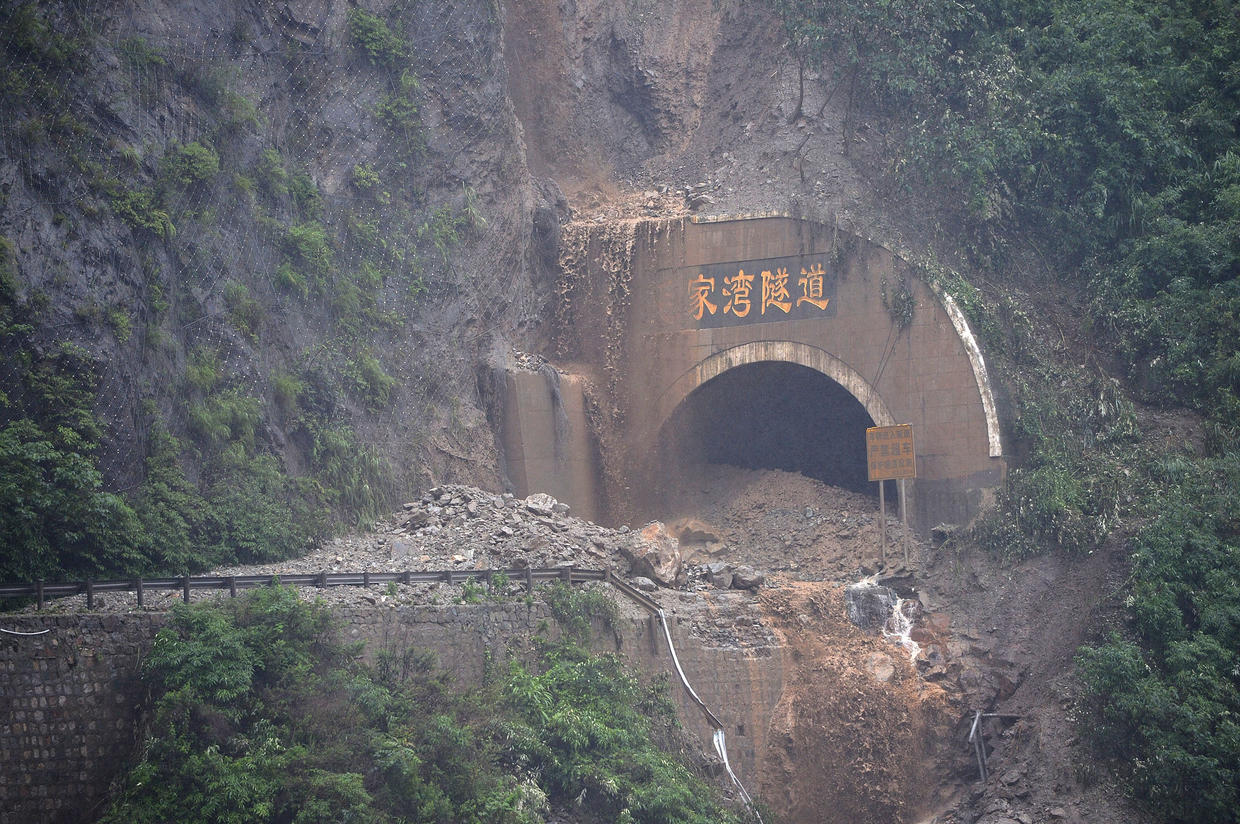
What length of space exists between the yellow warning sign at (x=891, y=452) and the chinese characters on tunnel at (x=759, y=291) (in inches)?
110

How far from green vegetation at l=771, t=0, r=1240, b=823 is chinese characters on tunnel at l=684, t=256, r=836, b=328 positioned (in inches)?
97.1

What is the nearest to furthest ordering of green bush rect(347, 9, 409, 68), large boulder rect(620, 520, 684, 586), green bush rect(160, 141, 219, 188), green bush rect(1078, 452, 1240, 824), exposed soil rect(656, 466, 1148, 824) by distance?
green bush rect(1078, 452, 1240, 824), exposed soil rect(656, 466, 1148, 824), green bush rect(160, 141, 219, 188), large boulder rect(620, 520, 684, 586), green bush rect(347, 9, 409, 68)

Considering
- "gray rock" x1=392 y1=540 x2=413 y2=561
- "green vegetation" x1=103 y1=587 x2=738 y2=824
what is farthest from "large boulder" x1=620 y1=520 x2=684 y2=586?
"gray rock" x1=392 y1=540 x2=413 y2=561

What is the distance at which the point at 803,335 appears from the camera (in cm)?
2119

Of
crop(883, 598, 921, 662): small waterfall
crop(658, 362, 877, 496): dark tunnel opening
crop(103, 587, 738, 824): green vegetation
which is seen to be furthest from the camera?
crop(658, 362, 877, 496): dark tunnel opening

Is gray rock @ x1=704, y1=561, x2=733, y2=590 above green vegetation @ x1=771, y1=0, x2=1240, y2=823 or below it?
below

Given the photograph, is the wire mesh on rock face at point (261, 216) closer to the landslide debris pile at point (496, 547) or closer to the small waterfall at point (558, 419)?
the landslide debris pile at point (496, 547)

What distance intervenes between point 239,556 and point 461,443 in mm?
5302

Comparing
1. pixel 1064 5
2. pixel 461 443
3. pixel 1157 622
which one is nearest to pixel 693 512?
pixel 461 443

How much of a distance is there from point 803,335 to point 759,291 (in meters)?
1.16

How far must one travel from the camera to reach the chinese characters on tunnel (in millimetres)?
21219

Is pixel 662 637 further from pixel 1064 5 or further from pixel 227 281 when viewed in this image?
pixel 1064 5

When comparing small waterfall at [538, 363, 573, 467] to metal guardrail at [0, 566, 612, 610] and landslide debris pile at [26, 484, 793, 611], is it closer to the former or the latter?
landslide debris pile at [26, 484, 793, 611]

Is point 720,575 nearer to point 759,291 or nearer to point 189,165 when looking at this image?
point 759,291
